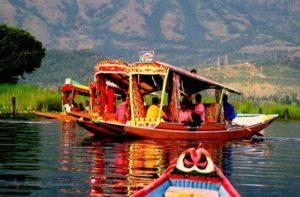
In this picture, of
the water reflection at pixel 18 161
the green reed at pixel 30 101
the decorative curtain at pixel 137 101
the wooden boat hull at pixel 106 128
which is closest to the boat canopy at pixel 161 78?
the decorative curtain at pixel 137 101

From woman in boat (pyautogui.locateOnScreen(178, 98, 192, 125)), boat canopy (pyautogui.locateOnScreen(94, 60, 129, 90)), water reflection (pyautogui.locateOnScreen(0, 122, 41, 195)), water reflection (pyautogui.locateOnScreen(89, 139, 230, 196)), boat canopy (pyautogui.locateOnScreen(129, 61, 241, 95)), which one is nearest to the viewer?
water reflection (pyautogui.locateOnScreen(0, 122, 41, 195))

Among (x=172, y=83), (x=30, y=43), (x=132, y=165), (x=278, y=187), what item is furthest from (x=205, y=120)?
(x=30, y=43)

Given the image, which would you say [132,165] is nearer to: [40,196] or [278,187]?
[278,187]

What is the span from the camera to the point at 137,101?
103 ft

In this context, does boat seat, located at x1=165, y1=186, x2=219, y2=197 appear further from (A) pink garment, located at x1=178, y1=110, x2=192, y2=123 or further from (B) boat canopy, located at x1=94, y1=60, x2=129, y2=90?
(B) boat canopy, located at x1=94, y1=60, x2=129, y2=90

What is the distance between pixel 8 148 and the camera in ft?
84.1

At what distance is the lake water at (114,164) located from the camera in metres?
16.3

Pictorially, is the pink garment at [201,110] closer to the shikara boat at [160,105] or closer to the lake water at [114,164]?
the shikara boat at [160,105]

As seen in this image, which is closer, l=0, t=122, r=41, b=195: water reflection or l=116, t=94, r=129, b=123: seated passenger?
l=0, t=122, r=41, b=195: water reflection

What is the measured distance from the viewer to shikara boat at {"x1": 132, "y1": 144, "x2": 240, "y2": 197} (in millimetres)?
13367

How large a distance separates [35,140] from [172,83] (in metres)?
5.95

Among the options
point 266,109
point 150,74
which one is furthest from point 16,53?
point 150,74

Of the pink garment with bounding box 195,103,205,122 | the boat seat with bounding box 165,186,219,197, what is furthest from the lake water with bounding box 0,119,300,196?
the boat seat with bounding box 165,186,219,197

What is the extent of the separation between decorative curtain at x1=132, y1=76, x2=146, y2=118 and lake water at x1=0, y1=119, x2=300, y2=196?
1.72 meters
